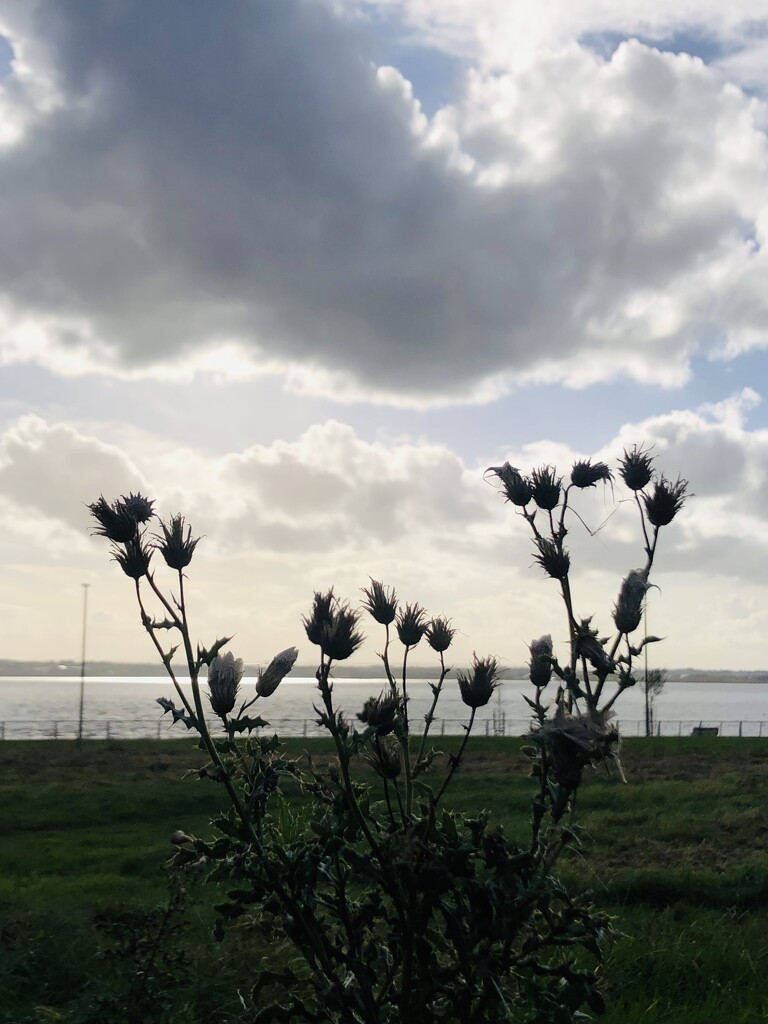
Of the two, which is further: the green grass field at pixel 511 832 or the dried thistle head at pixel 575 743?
the green grass field at pixel 511 832

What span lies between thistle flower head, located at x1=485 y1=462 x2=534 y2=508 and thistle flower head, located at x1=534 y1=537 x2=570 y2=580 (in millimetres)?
233

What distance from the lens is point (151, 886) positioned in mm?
11938

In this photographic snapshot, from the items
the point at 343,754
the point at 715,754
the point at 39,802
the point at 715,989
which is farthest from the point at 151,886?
the point at 715,754

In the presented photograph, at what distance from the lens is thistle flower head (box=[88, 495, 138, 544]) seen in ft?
9.55

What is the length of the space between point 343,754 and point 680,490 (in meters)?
1.65

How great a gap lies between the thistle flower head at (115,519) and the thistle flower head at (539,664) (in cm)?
140

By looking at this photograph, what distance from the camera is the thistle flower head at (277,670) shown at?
113 inches

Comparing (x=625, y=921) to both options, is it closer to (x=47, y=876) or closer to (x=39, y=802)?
(x=47, y=876)

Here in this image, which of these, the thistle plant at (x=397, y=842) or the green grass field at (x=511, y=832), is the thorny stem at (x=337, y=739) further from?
the green grass field at (x=511, y=832)

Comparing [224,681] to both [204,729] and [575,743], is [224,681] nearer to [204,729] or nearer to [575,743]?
[204,729]

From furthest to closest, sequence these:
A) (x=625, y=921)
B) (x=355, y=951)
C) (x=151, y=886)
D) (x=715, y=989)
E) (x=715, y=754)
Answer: (x=715, y=754), (x=151, y=886), (x=625, y=921), (x=715, y=989), (x=355, y=951)

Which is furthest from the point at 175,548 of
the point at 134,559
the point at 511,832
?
the point at 511,832

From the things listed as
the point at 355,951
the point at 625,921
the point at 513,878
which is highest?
the point at 513,878

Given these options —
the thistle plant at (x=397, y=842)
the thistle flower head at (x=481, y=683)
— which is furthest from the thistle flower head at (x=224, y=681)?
the thistle flower head at (x=481, y=683)
